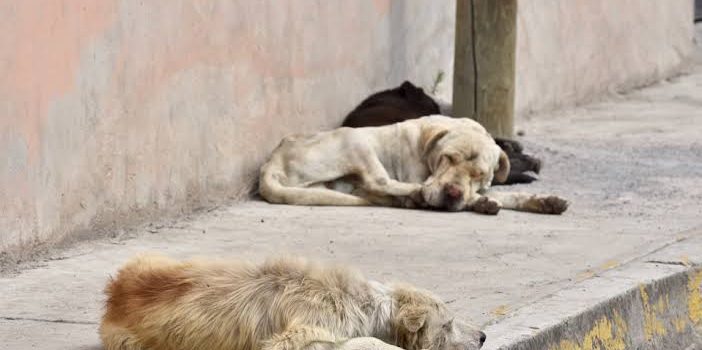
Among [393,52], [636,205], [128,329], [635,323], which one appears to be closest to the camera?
[128,329]

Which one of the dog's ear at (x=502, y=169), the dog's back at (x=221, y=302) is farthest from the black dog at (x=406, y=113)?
→ the dog's back at (x=221, y=302)

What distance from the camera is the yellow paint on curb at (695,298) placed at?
244 inches

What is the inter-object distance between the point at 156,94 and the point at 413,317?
3.48 metres

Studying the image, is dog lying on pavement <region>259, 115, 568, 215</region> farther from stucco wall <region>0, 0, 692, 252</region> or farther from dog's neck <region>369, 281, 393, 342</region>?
dog's neck <region>369, 281, 393, 342</region>

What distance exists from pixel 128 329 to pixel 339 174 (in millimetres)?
4201

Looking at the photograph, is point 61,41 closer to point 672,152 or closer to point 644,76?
point 672,152

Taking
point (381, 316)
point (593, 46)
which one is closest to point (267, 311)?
point (381, 316)

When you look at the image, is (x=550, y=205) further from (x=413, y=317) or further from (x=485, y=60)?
(x=413, y=317)

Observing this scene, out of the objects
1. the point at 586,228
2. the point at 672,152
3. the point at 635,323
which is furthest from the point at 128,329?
the point at 672,152

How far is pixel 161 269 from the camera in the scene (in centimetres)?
429

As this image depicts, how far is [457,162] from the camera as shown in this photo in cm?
812

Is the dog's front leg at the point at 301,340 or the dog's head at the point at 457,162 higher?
the dog's front leg at the point at 301,340

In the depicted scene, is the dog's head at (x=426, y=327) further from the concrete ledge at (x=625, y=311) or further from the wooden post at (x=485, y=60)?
the wooden post at (x=485, y=60)

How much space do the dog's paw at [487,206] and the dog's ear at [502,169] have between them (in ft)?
2.21
